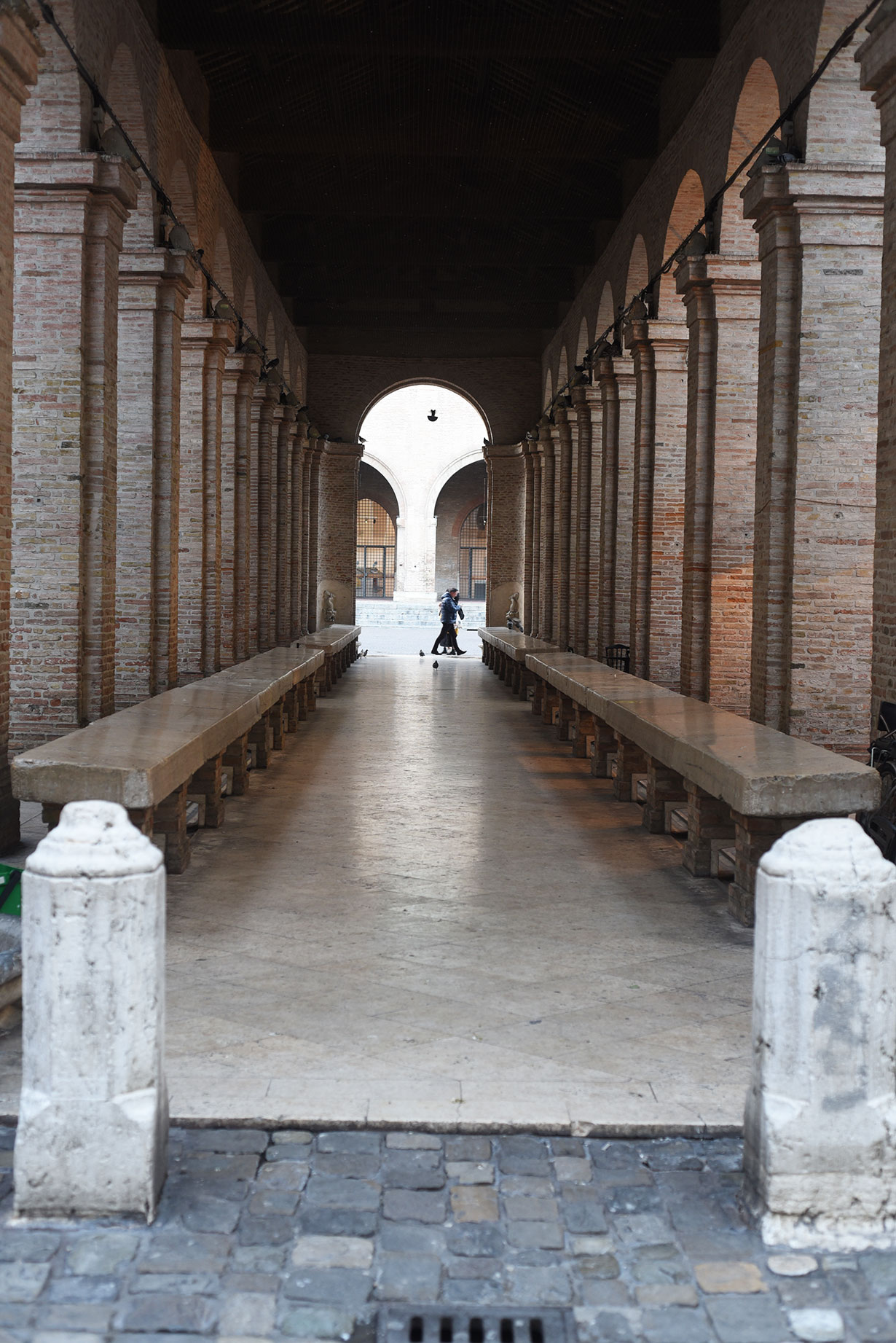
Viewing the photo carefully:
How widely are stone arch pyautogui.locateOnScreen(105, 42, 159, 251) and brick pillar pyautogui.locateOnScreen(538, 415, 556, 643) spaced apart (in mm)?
12490

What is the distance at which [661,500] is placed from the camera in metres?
14.7

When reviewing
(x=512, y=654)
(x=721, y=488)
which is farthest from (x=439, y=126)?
(x=512, y=654)

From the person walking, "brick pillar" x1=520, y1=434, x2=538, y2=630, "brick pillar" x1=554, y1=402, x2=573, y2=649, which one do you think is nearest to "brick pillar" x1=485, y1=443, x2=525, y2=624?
"brick pillar" x1=520, y1=434, x2=538, y2=630

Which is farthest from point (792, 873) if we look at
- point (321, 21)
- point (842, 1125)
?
point (321, 21)

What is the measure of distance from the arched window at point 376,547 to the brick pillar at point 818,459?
40.7m

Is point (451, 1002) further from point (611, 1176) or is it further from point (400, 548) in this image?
point (400, 548)

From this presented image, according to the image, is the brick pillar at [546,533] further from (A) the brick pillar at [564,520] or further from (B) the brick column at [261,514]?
(B) the brick column at [261,514]

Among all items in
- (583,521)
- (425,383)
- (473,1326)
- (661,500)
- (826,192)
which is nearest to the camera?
(473,1326)

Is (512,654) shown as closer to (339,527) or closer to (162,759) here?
(162,759)

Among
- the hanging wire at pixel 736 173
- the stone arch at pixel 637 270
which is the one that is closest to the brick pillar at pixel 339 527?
the hanging wire at pixel 736 173

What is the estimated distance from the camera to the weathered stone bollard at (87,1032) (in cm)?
325

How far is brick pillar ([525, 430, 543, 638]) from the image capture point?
2498 centimetres

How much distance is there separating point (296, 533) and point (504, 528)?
5.99 m

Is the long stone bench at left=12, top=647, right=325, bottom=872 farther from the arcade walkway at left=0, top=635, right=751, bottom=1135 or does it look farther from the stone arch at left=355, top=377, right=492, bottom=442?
the stone arch at left=355, top=377, right=492, bottom=442
